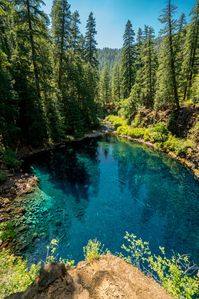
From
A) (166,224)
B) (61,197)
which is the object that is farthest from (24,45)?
(166,224)

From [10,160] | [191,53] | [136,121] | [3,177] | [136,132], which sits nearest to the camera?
[3,177]

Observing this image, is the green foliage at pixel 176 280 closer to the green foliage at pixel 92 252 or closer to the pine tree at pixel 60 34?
the green foliage at pixel 92 252

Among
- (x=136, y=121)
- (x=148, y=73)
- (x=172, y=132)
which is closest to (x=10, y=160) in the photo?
(x=172, y=132)

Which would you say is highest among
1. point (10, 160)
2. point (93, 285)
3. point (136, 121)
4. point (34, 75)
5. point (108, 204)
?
point (34, 75)

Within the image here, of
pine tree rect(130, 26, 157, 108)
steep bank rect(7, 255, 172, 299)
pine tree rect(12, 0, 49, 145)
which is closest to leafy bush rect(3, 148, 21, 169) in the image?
pine tree rect(12, 0, 49, 145)

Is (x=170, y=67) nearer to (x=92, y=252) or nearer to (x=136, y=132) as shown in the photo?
(x=136, y=132)

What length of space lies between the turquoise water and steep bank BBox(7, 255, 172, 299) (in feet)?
18.5

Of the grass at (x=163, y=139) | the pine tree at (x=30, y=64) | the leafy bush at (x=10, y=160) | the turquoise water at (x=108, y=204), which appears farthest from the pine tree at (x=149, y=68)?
the leafy bush at (x=10, y=160)

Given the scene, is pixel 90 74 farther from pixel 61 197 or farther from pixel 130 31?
pixel 61 197

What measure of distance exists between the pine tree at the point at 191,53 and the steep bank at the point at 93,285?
27.5 metres

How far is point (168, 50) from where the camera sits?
24.5 m

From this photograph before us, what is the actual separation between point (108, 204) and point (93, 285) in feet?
32.0

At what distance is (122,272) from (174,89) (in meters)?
25.1

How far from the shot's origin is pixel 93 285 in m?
3.39
